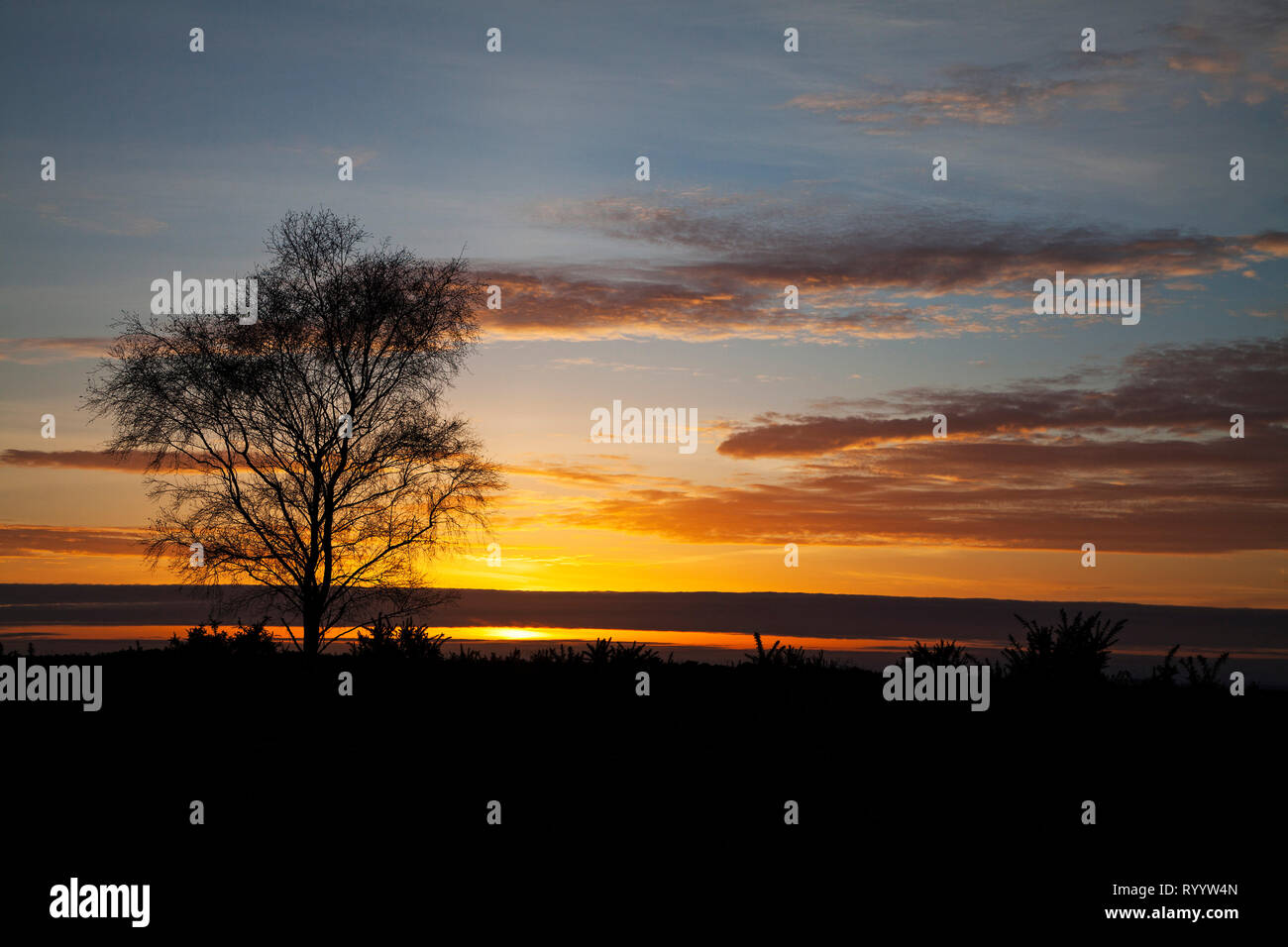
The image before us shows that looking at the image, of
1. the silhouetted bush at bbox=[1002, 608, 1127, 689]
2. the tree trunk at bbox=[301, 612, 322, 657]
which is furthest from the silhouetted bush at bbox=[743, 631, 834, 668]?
the tree trunk at bbox=[301, 612, 322, 657]

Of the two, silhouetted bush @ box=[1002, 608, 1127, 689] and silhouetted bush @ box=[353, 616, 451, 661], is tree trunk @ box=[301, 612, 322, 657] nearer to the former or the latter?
silhouetted bush @ box=[353, 616, 451, 661]

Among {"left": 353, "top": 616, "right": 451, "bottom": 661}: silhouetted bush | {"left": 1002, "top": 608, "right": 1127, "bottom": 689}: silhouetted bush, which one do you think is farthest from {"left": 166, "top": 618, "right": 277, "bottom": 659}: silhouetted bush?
{"left": 1002, "top": 608, "right": 1127, "bottom": 689}: silhouetted bush

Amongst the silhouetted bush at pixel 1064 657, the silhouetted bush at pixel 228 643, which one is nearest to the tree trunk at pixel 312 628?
the silhouetted bush at pixel 228 643

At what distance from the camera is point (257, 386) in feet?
99.9

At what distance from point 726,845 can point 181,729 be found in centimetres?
898

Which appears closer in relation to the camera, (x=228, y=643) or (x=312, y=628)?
(x=228, y=643)

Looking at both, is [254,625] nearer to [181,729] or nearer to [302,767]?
[181,729]

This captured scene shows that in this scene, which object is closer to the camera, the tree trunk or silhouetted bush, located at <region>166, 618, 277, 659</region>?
silhouetted bush, located at <region>166, 618, 277, 659</region>

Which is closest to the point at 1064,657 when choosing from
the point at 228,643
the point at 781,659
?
the point at 781,659

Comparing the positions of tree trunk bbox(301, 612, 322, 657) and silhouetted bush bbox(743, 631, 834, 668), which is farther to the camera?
tree trunk bbox(301, 612, 322, 657)

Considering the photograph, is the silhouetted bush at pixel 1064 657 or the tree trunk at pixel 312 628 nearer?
the silhouetted bush at pixel 1064 657

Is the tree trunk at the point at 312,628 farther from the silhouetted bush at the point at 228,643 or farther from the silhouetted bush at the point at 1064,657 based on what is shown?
the silhouetted bush at the point at 1064,657

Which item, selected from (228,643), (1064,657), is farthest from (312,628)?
(1064,657)

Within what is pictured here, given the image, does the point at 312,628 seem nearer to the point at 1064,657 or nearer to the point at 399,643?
the point at 399,643
